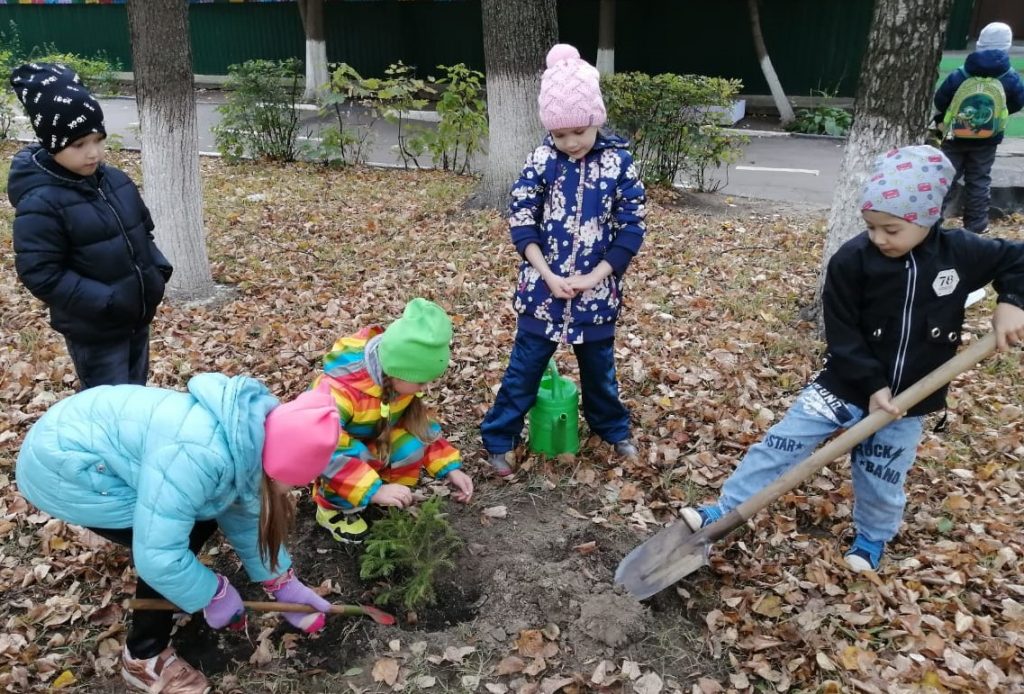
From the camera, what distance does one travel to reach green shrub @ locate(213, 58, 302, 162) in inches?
399

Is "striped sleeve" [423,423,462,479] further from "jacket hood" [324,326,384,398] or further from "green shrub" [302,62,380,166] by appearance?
"green shrub" [302,62,380,166]

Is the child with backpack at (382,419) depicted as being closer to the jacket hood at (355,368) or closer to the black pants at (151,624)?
the jacket hood at (355,368)

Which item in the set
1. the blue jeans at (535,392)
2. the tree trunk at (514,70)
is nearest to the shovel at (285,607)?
the blue jeans at (535,392)

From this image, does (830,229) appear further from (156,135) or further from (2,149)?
(2,149)

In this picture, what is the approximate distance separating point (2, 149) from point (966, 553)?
13.3 meters

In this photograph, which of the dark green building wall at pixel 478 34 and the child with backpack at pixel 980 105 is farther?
the dark green building wall at pixel 478 34

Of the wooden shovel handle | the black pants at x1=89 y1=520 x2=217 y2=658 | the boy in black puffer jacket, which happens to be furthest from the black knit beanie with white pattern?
the wooden shovel handle

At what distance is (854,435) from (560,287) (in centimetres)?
129

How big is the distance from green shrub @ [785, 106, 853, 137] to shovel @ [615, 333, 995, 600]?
13.3 meters

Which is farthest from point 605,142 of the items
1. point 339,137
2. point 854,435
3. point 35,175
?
point 339,137

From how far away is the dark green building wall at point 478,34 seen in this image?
1625 cm

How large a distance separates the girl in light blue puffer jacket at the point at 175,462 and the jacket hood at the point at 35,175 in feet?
3.94

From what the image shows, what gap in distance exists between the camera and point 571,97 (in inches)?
118

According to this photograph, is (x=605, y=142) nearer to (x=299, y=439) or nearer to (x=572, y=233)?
(x=572, y=233)
